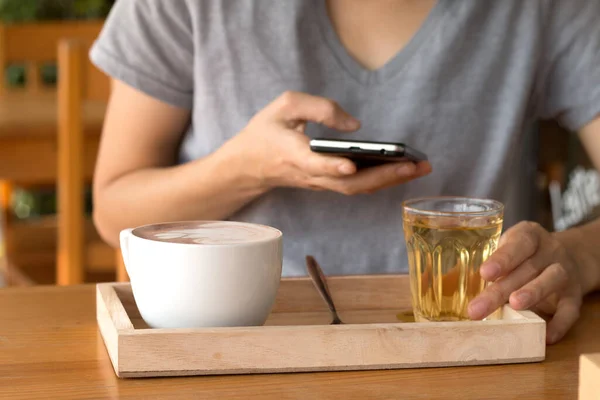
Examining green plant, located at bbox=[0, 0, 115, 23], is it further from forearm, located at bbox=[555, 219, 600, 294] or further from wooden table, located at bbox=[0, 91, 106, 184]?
forearm, located at bbox=[555, 219, 600, 294]

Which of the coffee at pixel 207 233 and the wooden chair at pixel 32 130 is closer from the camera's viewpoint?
the coffee at pixel 207 233

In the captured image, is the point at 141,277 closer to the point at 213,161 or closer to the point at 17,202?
the point at 213,161

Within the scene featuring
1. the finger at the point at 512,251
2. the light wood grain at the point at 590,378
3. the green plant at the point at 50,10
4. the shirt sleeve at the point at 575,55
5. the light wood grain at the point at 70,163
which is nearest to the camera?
the light wood grain at the point at 590,378

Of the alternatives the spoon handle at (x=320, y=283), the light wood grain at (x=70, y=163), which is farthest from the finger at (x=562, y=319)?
the light wood grain at (x=70, y=163)

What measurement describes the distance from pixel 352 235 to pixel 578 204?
1.37m

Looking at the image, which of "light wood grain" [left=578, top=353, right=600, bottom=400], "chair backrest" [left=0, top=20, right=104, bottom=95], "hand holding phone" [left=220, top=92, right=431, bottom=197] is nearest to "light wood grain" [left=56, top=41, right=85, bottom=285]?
"chair backrest" [left=0, top=20, right=104, bottom=95]

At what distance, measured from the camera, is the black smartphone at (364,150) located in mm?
792

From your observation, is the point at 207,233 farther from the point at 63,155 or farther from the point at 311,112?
the point at 63,155

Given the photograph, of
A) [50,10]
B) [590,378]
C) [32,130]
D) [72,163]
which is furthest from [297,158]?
[50,10]

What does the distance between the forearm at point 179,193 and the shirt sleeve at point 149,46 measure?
A: 11cm

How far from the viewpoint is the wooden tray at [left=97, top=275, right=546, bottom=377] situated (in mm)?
592

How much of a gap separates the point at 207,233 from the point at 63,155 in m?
1.49

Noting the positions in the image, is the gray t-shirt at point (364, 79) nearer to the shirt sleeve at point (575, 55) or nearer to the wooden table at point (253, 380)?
the shirt sleeve at point (575, 55)

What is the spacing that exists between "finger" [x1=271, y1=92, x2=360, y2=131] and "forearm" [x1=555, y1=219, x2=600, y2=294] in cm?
24
